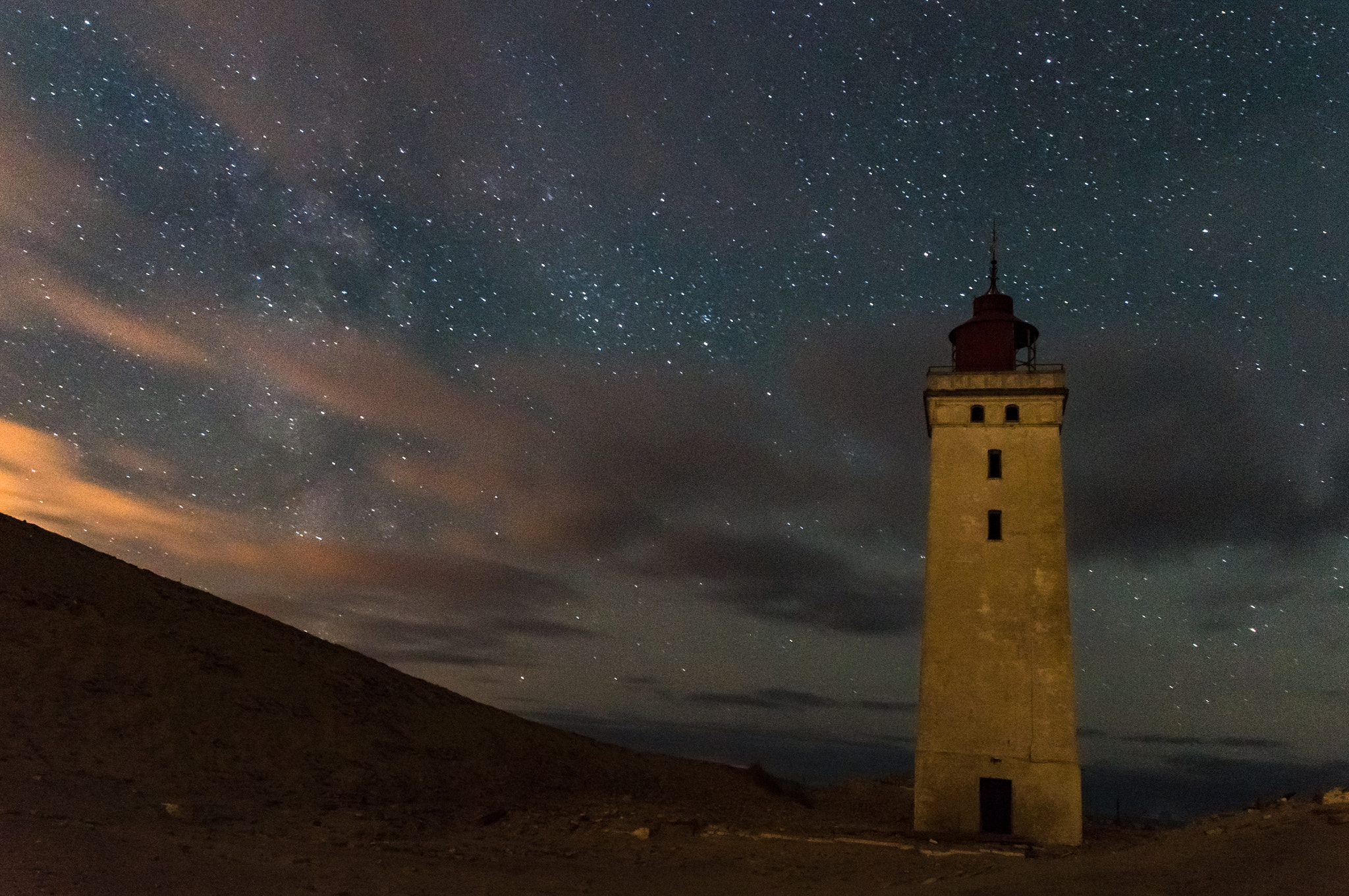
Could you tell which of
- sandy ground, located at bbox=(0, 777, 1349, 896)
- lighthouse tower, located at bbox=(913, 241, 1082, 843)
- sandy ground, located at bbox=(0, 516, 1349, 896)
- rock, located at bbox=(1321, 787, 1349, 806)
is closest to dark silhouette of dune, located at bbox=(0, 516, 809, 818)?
sandy ground, located at bbox=(0, 516, 1349, 896)

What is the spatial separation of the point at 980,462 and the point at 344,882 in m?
18.6

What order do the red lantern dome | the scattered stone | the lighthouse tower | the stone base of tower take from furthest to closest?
the red lantern dome
the scattered stone
the lighthouse tower
the stone base of tower

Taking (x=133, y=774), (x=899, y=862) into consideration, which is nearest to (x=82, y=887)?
(x=133, y=774)

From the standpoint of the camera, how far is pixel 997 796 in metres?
22.0

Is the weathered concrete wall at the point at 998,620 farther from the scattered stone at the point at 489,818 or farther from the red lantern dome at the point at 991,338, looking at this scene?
the scattered stone at the point at 489,818

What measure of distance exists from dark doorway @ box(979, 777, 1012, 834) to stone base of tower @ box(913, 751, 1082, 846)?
0.05 ft

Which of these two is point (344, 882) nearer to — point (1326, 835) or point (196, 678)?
point (1326, 835)

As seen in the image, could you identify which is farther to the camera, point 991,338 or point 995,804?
point 991,338

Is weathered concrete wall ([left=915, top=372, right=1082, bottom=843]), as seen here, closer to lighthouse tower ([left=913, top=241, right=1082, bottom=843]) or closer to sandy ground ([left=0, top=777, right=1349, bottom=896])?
lighthouse tower ([left=913, top=241, right=1082, bottom=843])

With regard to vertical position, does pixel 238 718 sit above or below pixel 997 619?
below

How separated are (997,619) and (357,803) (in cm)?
1795

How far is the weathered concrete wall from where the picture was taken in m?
21.8

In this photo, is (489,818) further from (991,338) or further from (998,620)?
(991,338)

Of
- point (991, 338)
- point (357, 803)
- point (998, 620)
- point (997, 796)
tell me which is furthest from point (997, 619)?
point (357, 803)
